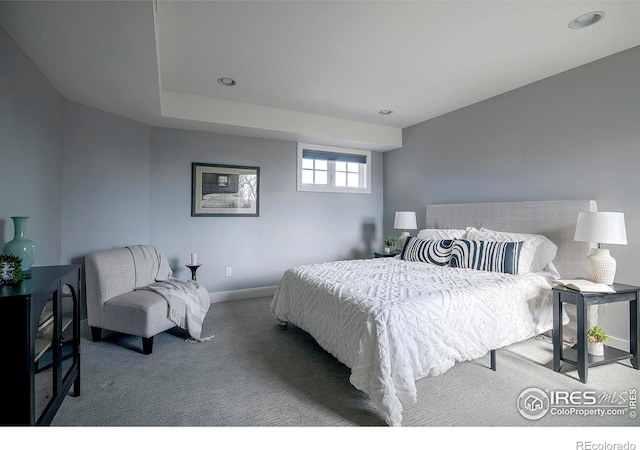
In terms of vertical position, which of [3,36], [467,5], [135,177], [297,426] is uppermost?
[467,5]

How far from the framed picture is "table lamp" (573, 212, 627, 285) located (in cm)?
361

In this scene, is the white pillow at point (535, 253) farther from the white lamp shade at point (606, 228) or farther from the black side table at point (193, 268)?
the black side table at point (193, 268)

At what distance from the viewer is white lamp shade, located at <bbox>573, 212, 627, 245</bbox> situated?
84.9 inches

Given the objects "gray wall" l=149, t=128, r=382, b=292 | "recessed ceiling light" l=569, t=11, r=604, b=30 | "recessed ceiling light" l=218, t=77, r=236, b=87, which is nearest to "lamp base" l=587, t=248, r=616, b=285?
"recessed ceiling light" l=569, t=11, r=604, b=30

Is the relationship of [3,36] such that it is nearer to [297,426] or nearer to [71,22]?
[71,22]

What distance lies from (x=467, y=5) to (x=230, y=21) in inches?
66.0

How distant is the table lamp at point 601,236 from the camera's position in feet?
7.09

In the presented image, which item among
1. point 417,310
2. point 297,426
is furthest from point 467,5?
point 297,426

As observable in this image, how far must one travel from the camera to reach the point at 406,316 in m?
1.77

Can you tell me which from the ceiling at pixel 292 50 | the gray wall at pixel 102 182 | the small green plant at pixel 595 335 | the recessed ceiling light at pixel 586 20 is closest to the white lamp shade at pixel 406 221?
the ceiling at pixel 292 50

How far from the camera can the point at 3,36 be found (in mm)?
1857

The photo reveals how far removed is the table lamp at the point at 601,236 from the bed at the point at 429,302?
360 mm

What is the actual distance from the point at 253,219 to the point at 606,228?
377cm
